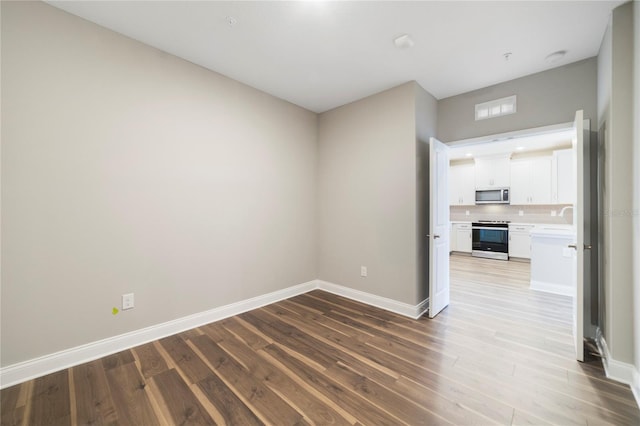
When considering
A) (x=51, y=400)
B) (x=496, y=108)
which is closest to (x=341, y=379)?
(x=51, y=400)

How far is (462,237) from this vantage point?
696 cm

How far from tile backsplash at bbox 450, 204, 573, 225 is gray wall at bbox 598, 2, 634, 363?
16.2 ft

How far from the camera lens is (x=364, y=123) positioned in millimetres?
3496

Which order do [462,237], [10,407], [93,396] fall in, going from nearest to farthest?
[10,407]
[93,396]
[462,237]

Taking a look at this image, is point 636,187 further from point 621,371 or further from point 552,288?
point 552,288

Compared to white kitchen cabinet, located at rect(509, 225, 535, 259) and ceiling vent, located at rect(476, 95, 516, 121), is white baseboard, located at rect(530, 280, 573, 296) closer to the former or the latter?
white kitchen cabinet, located at rect(509, 225, 535, 259)

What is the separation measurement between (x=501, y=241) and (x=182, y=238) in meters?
6.95

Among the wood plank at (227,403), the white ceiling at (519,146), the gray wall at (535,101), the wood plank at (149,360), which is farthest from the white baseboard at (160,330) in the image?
the white ceiling at (519,146)

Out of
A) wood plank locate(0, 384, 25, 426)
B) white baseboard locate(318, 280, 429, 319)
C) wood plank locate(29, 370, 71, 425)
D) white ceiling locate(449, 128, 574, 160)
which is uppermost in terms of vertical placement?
white ceiling locate(449, 128, 574, 160)

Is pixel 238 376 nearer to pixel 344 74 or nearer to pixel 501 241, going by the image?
pixel 344 74

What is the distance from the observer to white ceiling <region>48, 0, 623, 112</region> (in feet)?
6.39

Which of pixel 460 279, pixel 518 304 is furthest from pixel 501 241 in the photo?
pixel 518 304

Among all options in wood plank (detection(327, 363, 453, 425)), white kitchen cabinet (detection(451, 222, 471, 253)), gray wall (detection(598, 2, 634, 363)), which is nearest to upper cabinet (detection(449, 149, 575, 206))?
white kitchen cabinet (detection(451, 222, 471, 253))

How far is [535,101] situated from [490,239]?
4487 mm
